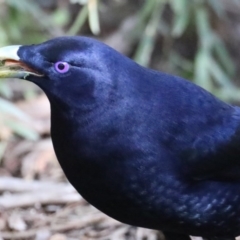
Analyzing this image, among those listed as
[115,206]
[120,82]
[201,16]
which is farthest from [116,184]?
[201,16]

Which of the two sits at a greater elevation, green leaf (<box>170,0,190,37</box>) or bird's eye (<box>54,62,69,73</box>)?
green leaf (<box>170,0,190,37</box>)

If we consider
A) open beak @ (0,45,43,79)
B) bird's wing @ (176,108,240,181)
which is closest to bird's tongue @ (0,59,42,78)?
open beak @ (0,45,43,79)

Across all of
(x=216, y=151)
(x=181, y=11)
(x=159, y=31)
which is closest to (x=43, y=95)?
(x=181, y=11)

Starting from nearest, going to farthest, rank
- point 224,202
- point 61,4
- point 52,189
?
point 224,202 → point 52,189 → point 61,4

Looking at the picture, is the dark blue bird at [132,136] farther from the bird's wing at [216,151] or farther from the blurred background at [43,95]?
the blurred background at [43,95]

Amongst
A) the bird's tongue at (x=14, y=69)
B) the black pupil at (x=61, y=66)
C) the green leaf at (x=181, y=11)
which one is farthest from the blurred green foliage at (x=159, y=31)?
the black pupil at (x=61, y=66)

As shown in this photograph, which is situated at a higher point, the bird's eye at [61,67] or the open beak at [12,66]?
the open beak at [12,66]

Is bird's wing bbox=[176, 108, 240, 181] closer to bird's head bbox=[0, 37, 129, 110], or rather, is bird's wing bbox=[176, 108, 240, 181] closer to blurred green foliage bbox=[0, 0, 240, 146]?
bird's head bbox=[0, 37, 129, 110]

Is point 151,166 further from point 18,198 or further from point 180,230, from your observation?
point 18,198
